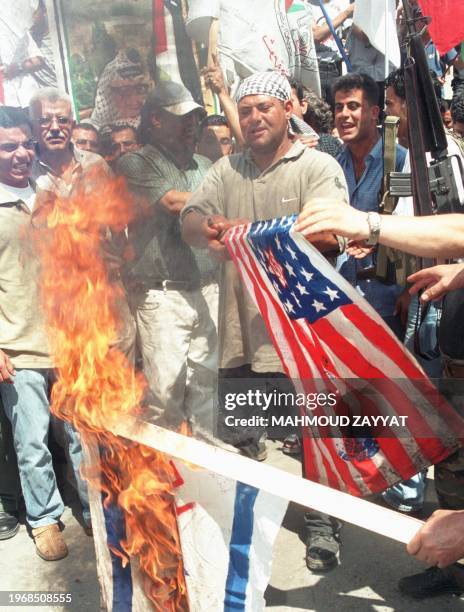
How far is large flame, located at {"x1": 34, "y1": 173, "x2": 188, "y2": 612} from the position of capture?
7.72 ft

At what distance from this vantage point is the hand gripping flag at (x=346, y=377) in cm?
267

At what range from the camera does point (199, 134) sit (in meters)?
3.72

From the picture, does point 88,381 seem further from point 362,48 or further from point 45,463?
point 362,48

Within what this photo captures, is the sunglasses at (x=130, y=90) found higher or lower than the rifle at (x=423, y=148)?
higher

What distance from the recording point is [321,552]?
3.22 m

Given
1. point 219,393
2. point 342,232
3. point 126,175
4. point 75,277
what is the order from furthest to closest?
point 219,393 < point 126,175 < point 75,277 < point 342,232

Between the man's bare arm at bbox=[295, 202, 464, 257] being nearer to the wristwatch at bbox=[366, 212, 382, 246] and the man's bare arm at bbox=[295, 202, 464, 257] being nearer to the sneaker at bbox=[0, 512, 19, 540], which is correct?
the wristwatch at bbox=[366, 212, 382, 246]

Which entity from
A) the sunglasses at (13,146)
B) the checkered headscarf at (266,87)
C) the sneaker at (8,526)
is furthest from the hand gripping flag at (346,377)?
the sneaker at (8,526)

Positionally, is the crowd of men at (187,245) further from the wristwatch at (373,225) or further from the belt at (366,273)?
the wristwatch at (373,225)

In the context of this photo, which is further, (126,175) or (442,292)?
(126,175)

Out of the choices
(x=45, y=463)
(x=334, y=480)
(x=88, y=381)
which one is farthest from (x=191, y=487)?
(x=45, y=463)

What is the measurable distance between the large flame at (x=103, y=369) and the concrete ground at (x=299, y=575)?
0.82 meters

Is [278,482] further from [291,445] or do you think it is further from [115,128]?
[291,445]

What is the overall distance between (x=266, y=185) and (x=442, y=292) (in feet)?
3.40
